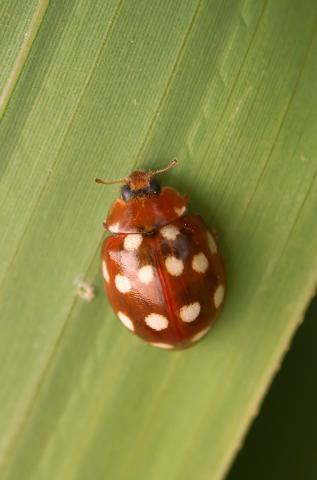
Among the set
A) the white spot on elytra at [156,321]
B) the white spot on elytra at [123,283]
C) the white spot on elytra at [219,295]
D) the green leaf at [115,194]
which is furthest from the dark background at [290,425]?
the white spot on elytra at [123,283]

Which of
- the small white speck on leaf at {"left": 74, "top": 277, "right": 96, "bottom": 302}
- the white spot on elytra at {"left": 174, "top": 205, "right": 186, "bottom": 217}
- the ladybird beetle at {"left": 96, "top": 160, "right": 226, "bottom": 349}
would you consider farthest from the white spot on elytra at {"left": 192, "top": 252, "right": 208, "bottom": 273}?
the small white speck on leaf at {"left": 74, "top": 277, "right": 96, "bottom": 302}

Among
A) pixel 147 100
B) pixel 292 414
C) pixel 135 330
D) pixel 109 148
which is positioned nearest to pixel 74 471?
pixel 135 330

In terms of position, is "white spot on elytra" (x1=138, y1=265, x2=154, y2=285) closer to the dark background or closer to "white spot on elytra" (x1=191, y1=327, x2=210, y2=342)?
"white spot on elytra" (x1=191, y1=327, x2=210, y2=342)

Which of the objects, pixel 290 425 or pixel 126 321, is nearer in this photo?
pixel 126 321

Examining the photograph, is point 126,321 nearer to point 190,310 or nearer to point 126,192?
point 190,310

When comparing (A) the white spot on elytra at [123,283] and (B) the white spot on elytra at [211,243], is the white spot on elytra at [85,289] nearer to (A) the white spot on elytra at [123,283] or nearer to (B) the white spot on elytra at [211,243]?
(A) the white spot on elytra at [123,283]

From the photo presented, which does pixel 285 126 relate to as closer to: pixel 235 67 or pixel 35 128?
pixel 235 67

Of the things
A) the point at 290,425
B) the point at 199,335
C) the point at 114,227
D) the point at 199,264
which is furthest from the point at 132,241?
the point at 290,425
